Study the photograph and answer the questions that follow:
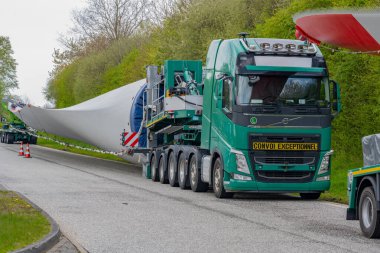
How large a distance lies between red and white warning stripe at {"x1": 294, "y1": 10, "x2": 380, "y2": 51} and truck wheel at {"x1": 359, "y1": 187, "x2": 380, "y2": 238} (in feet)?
7.85

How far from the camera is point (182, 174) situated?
22.9 meters

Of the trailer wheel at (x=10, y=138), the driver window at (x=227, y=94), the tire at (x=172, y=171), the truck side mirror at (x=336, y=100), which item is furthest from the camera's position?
the trailer wheel at (x=10, y=138)

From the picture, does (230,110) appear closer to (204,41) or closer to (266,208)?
(266,208)

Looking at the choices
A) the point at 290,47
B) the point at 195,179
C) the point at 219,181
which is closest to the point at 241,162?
the point at 219,181

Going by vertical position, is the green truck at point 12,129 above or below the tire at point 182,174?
above

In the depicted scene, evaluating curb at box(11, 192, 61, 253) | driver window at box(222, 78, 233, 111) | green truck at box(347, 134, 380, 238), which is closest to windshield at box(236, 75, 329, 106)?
driver window at box(222, 78, 233, 111)

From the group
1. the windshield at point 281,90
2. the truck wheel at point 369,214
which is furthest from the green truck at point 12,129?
the truck wheel at point 369,214

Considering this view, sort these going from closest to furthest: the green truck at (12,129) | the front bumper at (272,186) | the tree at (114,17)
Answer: the front bumper at (272,186), the green truck at (12,129), the tree at (114,17)

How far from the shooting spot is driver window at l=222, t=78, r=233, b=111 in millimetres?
18891

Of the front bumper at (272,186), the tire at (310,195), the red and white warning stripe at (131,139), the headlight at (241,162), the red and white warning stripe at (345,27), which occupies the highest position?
the red and white warning stripe at (345,27)

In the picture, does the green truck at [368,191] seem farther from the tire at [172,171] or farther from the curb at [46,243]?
the tire at [172,171]

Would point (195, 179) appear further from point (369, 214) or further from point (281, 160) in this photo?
point (369, 214)

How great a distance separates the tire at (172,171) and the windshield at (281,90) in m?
5.55

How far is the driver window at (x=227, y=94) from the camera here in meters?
18.9
